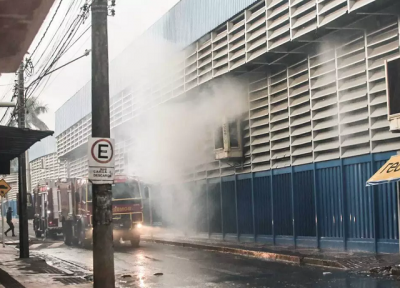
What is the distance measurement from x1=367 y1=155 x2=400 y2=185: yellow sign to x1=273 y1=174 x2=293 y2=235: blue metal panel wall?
648 cm

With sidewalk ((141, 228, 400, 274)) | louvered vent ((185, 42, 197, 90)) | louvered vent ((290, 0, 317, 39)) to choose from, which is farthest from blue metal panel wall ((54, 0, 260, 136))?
sidewalk ((141, 228, 400, 274))

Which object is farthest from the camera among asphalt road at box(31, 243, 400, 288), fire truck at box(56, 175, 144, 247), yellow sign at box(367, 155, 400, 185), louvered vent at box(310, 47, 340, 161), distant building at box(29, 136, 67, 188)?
distant building at box(29, 136, 67, 188)

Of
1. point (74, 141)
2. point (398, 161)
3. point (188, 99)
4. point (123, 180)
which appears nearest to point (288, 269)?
point (398, 161)

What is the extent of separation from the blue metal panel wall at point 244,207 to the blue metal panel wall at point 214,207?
5.54 feet

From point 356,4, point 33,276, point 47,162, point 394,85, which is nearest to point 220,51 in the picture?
point 356,4

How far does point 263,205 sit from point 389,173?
866 cm

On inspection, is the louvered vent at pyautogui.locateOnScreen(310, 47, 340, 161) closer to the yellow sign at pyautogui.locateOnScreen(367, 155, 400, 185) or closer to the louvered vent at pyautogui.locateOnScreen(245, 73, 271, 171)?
the louvered vent at pyautogui.locateOnScreen(245, 73, 271, 171)

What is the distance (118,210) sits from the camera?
907 inches

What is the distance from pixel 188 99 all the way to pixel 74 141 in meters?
24.1

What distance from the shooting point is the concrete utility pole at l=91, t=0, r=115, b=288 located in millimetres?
8898

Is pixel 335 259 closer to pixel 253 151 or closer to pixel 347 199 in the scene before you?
pixel 347 199

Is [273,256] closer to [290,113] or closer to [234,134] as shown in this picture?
[290,113]

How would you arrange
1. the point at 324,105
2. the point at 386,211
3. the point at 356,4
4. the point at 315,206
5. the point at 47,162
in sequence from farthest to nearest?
the point at 47,162 → the point at 315,206 → the point at 324,105 → the point at 386,211 → the point at 356,4

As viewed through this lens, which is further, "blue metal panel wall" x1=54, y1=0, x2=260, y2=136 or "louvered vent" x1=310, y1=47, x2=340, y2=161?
"blue metal panel wall" x1=54, y1=0, x2=260, y2=136
